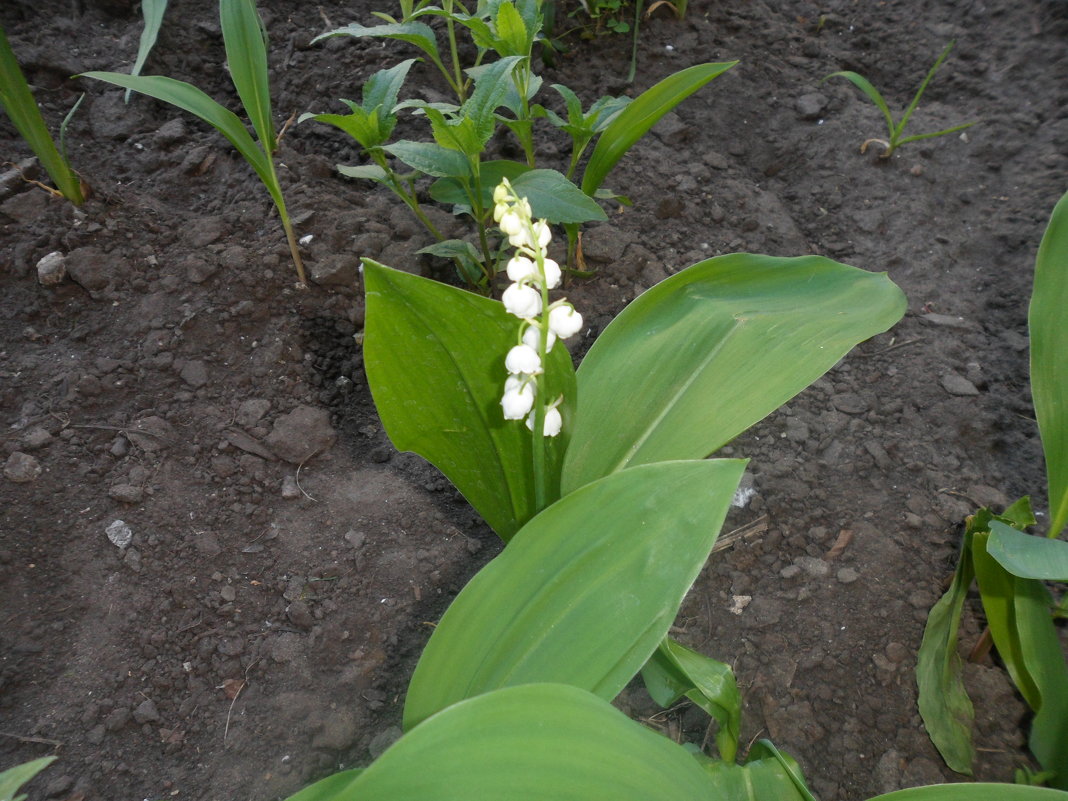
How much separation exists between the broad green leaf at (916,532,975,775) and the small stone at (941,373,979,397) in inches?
23.3

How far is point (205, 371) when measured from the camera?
167 cm

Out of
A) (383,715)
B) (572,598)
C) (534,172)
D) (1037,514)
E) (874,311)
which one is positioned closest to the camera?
(572,598)

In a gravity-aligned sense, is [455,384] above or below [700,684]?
above

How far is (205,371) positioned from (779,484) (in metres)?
1.39

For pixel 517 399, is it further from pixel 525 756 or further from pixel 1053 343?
pixel 1053 343

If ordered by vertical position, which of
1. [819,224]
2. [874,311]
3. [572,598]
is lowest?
[819,224]

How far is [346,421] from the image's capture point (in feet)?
5.56

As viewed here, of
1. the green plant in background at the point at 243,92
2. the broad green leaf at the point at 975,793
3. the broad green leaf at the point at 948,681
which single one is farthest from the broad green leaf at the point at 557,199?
the broad green leaf at the point at 975,793

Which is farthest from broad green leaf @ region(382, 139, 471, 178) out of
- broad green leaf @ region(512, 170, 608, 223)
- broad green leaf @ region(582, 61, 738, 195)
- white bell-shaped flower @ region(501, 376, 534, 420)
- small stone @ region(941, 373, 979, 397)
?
small stone @ region(941, 373, 979, 397)

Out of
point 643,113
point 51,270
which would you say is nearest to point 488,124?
point 643,113

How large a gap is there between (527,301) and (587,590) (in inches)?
14.7

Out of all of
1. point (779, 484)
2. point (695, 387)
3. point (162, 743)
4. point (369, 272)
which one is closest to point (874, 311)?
point (695, 387)

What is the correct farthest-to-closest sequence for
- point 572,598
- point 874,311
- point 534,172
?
point 534,172, point 874,311, point 572,598

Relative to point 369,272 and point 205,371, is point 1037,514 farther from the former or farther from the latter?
point 205,371
